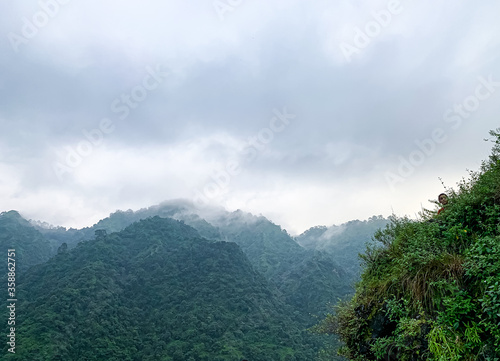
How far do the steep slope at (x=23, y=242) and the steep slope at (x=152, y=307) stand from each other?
23.1m

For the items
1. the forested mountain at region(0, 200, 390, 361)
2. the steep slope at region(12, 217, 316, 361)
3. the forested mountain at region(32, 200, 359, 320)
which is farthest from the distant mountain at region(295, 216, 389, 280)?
the steep slope at region(12, 217, 316, 361)

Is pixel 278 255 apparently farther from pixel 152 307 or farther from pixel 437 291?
pixel 437 291

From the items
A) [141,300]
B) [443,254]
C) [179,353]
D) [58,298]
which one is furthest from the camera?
[141,300]

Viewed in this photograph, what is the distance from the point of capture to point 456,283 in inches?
192

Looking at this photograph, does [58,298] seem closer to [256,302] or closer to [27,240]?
[256,302]

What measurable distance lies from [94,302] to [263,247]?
93.0 meters

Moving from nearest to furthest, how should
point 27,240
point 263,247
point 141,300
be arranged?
point 141,300, point 27,240, point 263,247

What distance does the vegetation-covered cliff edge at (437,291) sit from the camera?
4.45m

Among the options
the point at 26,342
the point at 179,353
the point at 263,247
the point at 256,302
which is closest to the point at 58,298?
the point at 26,342

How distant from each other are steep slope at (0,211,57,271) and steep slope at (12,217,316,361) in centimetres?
2313

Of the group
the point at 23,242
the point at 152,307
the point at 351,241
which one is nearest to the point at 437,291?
the point at 152,307

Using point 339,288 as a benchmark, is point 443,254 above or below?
above

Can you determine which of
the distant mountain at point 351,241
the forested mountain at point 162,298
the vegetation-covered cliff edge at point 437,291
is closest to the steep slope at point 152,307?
the forested mountain at point 162,298

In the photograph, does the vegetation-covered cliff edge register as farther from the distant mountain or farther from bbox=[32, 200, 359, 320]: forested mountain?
the distant mountain
